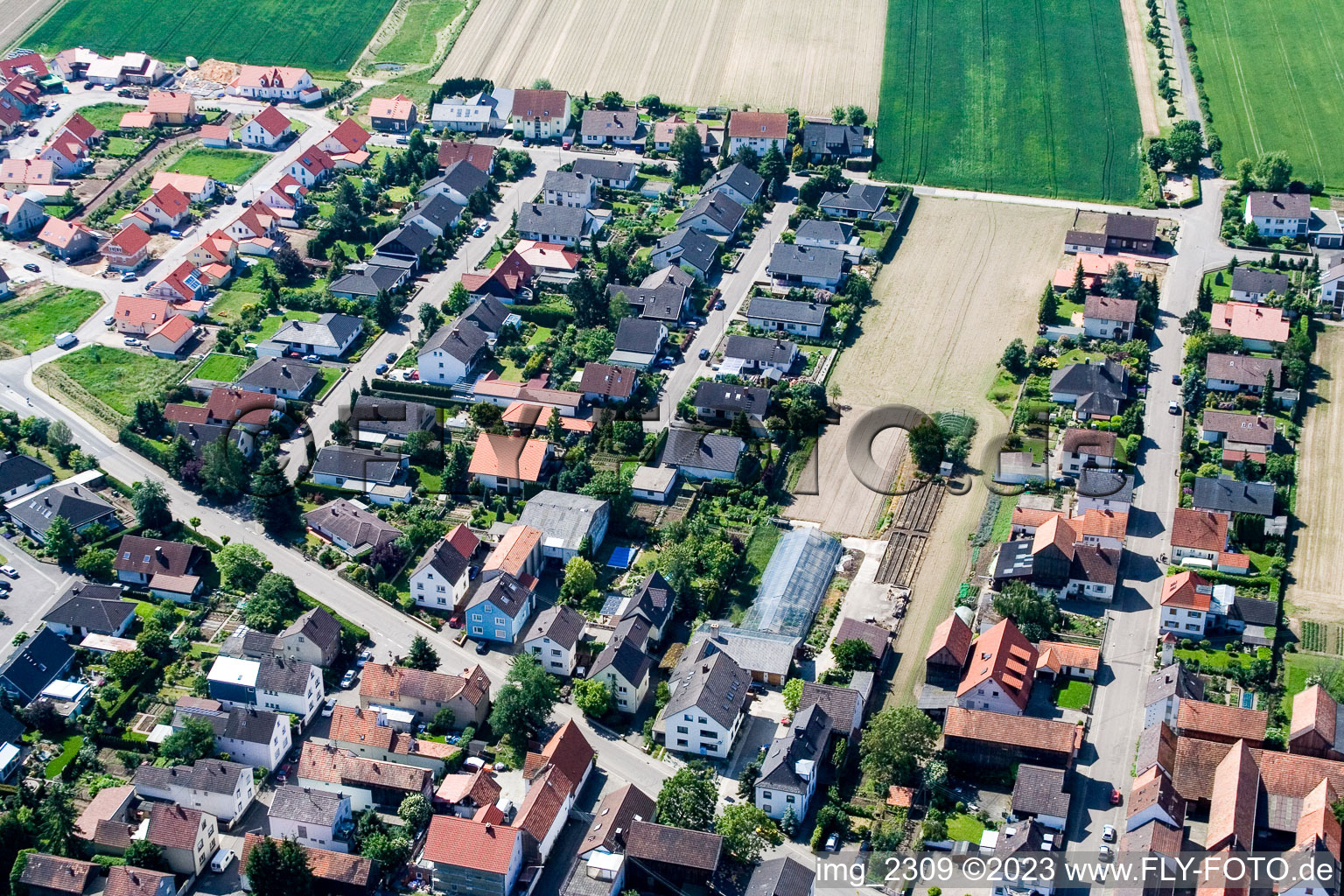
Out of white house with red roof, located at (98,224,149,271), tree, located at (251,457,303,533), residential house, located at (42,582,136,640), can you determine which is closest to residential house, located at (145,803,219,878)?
residential house, located at (42,582,136,640)

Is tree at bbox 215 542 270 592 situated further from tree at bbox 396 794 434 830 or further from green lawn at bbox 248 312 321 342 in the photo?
green lawn at bbox 248 312 321 342

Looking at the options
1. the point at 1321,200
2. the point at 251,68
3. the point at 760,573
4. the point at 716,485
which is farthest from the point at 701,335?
the point at 251,68

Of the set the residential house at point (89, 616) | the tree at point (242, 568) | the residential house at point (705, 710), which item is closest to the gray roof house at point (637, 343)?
the tree at point (242, 568)

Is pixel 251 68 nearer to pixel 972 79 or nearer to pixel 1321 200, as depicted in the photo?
pixel 972 79

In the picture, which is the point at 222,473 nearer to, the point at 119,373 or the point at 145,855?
the point at 119,373

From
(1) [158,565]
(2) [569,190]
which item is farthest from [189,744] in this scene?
(2) [569,190]

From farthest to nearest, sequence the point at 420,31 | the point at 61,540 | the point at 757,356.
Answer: the point at 420,31 → the point at 757,356 → the point at 61,540
